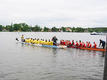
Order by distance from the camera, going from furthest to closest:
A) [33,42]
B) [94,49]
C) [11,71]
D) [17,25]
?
[17,25] → [33,42] → [94,49] → [11,71]

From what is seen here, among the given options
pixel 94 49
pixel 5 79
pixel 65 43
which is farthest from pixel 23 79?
pixel 65 43

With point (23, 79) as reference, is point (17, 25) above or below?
above

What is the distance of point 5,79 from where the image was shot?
436 inches

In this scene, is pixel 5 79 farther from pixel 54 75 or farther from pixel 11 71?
pixel 54 75

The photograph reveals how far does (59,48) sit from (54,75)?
16.3 meters

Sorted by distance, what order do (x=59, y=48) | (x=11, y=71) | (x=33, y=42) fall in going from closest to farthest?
(x=11, y=71) → (x=59, y=48) → (x=33, y=42)

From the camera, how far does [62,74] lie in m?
12.6

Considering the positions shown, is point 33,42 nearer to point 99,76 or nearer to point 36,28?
point 99,76

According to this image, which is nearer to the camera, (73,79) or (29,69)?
(73,79)

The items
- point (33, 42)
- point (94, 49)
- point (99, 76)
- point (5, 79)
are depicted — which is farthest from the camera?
point (33, 42)

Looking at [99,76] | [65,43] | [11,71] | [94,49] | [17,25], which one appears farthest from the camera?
[17,25]

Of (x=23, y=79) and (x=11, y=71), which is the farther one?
(x=11, y=71)

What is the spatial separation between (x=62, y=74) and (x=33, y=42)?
22.3m

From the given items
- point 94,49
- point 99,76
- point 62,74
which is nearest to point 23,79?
point 62,74
